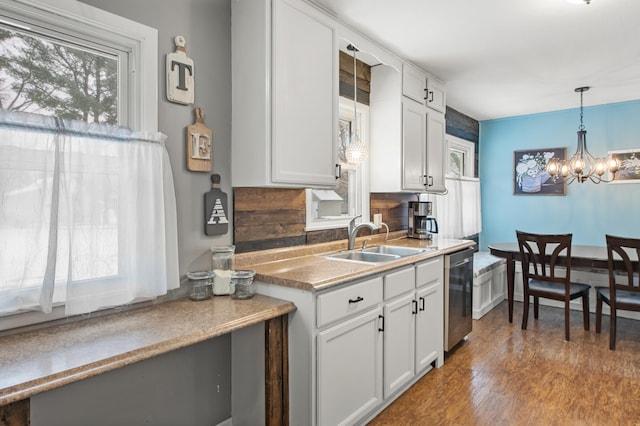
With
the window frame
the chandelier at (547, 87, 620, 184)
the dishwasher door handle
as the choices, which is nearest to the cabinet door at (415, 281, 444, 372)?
the dishwasher door handle

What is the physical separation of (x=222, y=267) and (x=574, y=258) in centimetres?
331

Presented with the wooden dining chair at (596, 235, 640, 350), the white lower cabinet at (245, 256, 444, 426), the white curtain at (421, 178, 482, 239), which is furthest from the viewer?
the white curtain at (421, 178, 482, 239)

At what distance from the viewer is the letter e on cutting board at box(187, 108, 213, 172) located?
6.11ft

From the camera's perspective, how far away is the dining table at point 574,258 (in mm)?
3439

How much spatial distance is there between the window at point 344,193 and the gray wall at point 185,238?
34.7 inches

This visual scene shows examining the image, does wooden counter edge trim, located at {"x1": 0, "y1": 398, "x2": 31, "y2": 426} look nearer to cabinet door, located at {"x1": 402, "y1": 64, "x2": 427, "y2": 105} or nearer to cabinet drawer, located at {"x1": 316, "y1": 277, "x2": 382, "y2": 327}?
cabinet drawer, located at {"x1": 316, "y1": 277, "x2": 382, "y2": 327}

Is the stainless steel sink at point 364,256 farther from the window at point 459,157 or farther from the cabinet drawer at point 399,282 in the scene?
the window at point 459,157

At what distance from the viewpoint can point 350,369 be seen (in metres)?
1.96

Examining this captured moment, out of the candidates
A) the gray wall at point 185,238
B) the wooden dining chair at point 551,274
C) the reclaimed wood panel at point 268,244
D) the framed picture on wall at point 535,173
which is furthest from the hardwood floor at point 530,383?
the framed picture on wall at point 535,173

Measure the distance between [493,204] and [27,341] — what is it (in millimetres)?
5423

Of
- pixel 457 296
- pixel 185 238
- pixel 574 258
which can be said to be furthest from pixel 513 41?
pixel 185 238

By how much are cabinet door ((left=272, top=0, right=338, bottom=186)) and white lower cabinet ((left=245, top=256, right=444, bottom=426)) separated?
0.68 metres


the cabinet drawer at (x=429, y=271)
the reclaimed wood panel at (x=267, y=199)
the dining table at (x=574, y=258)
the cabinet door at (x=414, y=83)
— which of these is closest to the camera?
the reclaimed wood panel at (x=267, y=199)

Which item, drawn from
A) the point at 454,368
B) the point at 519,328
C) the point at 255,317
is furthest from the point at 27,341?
the point at 519,328
